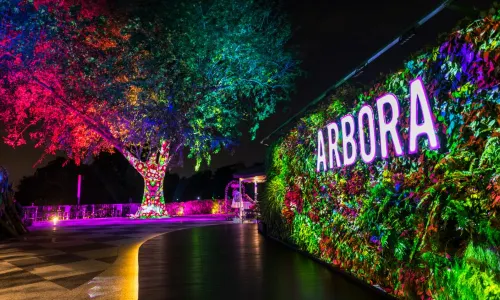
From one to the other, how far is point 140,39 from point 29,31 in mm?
5013

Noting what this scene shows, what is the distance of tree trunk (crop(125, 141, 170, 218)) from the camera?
24.4 metres

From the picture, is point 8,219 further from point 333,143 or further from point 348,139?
point 348,139

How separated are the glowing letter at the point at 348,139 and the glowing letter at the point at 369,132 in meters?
0.23

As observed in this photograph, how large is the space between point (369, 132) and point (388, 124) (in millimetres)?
441

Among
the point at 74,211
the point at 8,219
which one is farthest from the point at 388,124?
the point at 74,211

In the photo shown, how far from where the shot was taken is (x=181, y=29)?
60.1 feet

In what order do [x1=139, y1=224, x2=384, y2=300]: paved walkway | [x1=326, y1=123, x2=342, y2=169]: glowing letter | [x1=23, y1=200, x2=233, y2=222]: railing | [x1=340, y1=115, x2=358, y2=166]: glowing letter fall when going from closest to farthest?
[x1=139, y1=224, x2=384, y2=300]: paved walkway → [x1=340, y1=115, x2=358, y2=166]: glowing letter → [x1=326, y1=123, x2=342, y2=169]: glowing letter → [x1=23, y1=200, x2=233, y2=222]: railing

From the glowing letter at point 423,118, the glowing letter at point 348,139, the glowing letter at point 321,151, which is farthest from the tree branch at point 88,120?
the glowing letter at point 423,118

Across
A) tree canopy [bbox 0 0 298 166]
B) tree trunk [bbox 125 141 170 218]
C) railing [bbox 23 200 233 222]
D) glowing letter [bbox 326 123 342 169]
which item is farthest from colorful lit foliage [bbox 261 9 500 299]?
tree trunk [bbox 125 141 170 218]

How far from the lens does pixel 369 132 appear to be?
4.25 m

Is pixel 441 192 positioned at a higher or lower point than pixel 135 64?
lower

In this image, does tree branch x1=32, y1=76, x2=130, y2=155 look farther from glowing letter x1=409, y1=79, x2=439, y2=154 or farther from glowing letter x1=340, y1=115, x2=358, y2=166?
glowing letter x1=409, y1=79, x2=439, y2=154

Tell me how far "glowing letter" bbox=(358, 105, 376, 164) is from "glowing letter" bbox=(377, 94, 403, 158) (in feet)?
0.62

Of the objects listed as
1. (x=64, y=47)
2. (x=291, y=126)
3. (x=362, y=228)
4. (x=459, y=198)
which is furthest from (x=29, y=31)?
(x=459, y=198)
